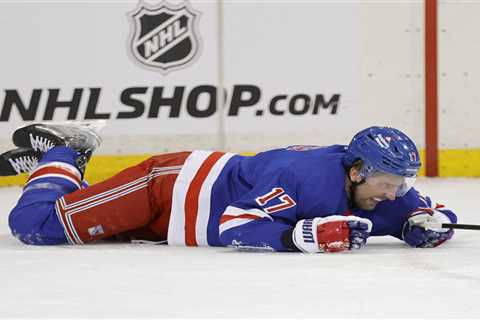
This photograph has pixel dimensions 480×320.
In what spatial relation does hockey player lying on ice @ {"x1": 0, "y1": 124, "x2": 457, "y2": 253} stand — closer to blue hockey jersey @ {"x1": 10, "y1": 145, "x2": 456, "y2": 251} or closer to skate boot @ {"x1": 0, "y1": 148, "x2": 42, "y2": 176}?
blue hockey jersey @ {"x1": 10, "y1": 145, "x2": 456, "y2": 251}

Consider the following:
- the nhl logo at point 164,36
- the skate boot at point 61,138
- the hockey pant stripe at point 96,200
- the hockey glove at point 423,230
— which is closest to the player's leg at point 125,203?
the hockey pant stripe at point 96,200

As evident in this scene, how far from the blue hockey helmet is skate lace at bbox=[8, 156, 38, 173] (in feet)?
4.63

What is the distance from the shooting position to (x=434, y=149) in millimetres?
6887

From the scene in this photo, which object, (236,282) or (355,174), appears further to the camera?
(355,174)

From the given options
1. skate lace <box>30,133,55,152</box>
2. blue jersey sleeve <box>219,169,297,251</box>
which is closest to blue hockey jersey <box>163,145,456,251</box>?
blue jersey sleeve <box>219,169,297,251</box>

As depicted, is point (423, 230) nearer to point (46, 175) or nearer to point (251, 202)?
point (251, 202)

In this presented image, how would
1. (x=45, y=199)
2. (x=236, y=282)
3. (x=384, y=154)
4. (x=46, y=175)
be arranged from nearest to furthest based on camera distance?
1. (x=236, y=282)
2. (x=384, y=154)
3. (x=45, y=199)
4. (x=46, y=175)

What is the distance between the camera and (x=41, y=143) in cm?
441

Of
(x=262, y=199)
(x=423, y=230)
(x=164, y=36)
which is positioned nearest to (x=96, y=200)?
(x=262, y=199)

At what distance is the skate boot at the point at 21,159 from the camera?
445cm

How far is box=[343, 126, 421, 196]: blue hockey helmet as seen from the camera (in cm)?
351

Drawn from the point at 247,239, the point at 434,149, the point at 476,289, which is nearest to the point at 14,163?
the point at 247,239

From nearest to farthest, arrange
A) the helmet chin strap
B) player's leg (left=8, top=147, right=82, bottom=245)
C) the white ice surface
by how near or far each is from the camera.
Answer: the white ice surface, the helmet chin strap, player's leg (left=8, top=147, right=82, bottom=245)

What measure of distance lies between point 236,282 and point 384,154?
68cm
